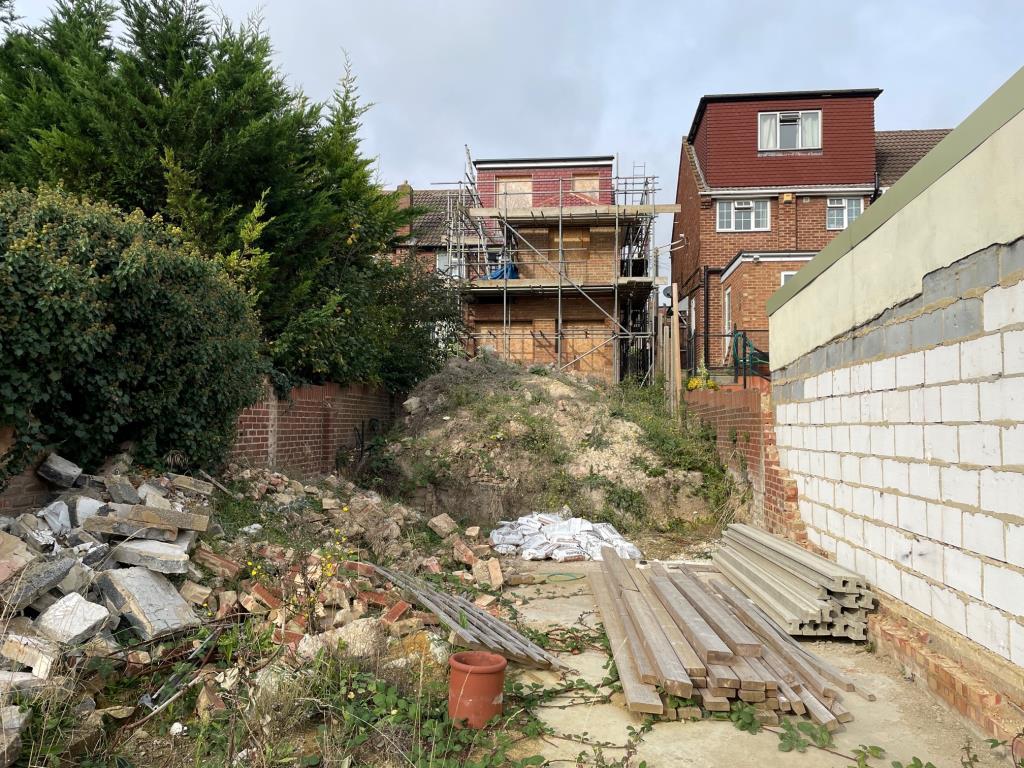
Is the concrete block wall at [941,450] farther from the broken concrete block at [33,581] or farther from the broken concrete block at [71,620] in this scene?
the broken concrete block at [33,581]

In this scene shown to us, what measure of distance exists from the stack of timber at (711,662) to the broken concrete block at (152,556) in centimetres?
338

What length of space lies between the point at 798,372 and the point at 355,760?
6.04 m

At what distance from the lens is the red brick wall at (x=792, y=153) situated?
21.8m

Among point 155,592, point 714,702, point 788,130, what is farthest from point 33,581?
point 788,130

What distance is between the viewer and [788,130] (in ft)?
72.6

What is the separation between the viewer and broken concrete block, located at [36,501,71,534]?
547 cm

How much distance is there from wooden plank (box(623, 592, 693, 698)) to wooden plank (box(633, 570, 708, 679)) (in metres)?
0.04

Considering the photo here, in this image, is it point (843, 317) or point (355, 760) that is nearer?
point (355, 760)

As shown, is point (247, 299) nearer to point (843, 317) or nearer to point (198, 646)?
point (198, 646)

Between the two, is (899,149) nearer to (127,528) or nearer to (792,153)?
(792,153)

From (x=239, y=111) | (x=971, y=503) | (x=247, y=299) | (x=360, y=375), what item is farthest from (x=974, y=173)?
(x=360, y=375)

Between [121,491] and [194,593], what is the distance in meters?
1.59

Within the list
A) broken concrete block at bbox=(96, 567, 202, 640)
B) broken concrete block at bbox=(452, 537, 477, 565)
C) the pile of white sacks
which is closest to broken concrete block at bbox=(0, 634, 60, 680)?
broken concrete block at bbox=(96, 567, 202, 640)

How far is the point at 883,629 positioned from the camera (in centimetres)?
543
